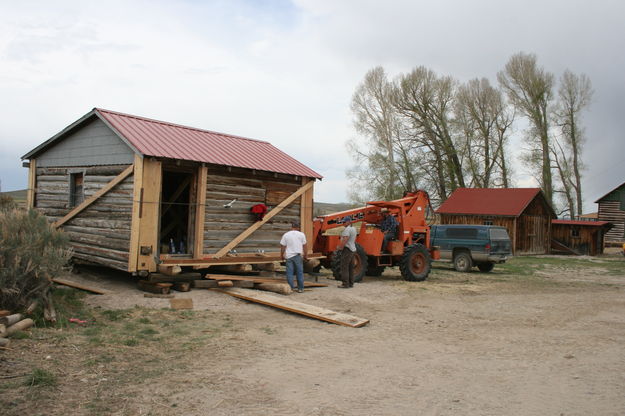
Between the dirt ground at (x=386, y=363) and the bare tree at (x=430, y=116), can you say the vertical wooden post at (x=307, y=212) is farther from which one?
the bare tree at (x=430, y=116)

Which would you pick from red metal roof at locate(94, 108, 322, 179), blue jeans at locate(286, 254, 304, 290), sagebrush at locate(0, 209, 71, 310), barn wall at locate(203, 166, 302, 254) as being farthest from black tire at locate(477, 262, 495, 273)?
sagebrush at locate(0, 209, 71, 310)

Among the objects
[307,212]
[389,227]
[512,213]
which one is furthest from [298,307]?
[512,213]

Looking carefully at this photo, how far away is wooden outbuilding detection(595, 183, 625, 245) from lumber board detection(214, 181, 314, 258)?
3570cm

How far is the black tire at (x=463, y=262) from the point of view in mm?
20766

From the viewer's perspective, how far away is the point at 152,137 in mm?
12484

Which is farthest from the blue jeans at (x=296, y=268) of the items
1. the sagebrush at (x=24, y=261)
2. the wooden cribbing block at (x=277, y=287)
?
the sagebrush at (x=24, y=261)

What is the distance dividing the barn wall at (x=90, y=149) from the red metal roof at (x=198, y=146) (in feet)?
1.36

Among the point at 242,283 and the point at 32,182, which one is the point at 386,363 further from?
the point at 32,182

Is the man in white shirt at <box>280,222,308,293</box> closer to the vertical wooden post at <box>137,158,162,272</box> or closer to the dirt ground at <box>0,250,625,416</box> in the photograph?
the dirt ground at <box>0,250,625,416</box>

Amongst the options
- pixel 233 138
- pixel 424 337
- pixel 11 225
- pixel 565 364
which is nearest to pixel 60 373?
pixel 11 225

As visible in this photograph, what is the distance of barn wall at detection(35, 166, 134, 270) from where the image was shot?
11.8 m

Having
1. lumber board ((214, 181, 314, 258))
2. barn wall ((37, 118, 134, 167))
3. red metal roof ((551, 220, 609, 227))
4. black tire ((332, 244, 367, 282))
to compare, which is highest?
barn wall ((37, 118, 134, 167))

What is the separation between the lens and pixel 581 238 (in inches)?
1398

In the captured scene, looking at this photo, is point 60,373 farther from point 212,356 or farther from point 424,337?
point 424,337
